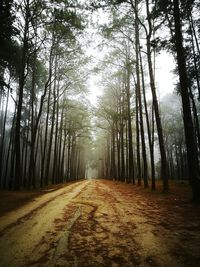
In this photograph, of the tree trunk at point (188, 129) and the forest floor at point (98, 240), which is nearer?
the forest floor at point (98, 240)

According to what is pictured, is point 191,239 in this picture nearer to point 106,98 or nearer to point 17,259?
point 17,259

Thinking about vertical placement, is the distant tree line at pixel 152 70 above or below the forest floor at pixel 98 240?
above

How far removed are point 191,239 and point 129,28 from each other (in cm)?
1493

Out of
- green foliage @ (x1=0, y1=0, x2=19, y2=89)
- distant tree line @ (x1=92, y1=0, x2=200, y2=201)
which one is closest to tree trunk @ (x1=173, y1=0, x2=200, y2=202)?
distant tree line @ (x1=92, y1=0, x2=200, y2=201)

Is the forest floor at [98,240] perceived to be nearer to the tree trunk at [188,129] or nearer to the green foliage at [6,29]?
the tree trunk at [188,129]

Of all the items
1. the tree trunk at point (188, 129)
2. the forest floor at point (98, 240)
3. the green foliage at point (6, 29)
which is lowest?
the forest floor at point (98, 240)

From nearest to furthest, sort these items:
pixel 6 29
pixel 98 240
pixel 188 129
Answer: pixel 98 240, pixel 188 129, pixel 6 29

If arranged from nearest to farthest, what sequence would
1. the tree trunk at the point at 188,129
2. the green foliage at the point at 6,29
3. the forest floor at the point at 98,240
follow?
the forest floor at the point at 98,240 < the tree trunk at the point at 188,129 < the green foliage at the point at 6,29

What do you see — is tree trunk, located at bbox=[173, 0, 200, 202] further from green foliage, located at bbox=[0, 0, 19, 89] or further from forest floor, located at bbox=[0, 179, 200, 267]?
→ green foliage, located at bbox=[0, 0, 19, 89]

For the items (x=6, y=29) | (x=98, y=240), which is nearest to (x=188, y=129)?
(x=98, y=240)

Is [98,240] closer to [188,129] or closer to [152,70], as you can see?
[188,129]

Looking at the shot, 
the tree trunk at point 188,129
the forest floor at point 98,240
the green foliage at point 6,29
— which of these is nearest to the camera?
the forest floor at point 98,240

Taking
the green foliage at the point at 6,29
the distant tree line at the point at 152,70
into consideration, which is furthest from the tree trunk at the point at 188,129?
the green foliage at the point at 6,29

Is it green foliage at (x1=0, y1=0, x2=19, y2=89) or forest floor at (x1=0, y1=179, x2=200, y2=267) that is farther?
green foliage at (x1=0, y1=0, x2=19, y2=89)
